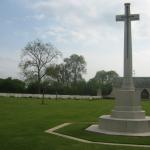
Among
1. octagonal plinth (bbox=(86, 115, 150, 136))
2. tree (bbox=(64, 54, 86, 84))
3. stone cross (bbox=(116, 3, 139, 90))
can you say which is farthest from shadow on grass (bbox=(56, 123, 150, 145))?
tree (bbox=(64, 54, 86, 84))

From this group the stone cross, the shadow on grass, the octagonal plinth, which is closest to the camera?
the shadow on grass

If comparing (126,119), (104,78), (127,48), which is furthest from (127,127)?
(104,78)

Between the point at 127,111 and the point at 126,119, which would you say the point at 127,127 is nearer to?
the point at 126,119

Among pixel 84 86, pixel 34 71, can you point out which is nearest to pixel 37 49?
pixel 34 71

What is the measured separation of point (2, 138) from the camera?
12523mm

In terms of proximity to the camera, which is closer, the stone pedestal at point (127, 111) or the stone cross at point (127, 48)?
the stone pedestal at point (127, 111)

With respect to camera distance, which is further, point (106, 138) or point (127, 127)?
point (127, 127)

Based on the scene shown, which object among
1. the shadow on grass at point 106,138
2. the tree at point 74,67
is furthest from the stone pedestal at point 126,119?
the tree at point 74,67

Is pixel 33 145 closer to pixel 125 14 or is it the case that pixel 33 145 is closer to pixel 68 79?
pixel 125 14

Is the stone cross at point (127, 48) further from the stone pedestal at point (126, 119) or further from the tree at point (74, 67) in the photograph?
the tree at point (74, 67)

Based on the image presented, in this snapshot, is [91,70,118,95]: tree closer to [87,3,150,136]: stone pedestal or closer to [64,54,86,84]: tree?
[64,54,86,84]: tree

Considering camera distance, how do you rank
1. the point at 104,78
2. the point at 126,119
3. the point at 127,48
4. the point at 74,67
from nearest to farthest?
the point at 126,119 → the point at 127,48 → the point at 74,67 → the point at 104,78

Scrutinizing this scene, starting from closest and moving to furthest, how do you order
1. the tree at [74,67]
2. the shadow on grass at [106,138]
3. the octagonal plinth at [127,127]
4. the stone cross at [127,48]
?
the shadow on grass at [106,138], the octagonal plinth at [127,127], the stone cross at [127,48], the tree at [74,67]

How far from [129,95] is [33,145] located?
207 inches
